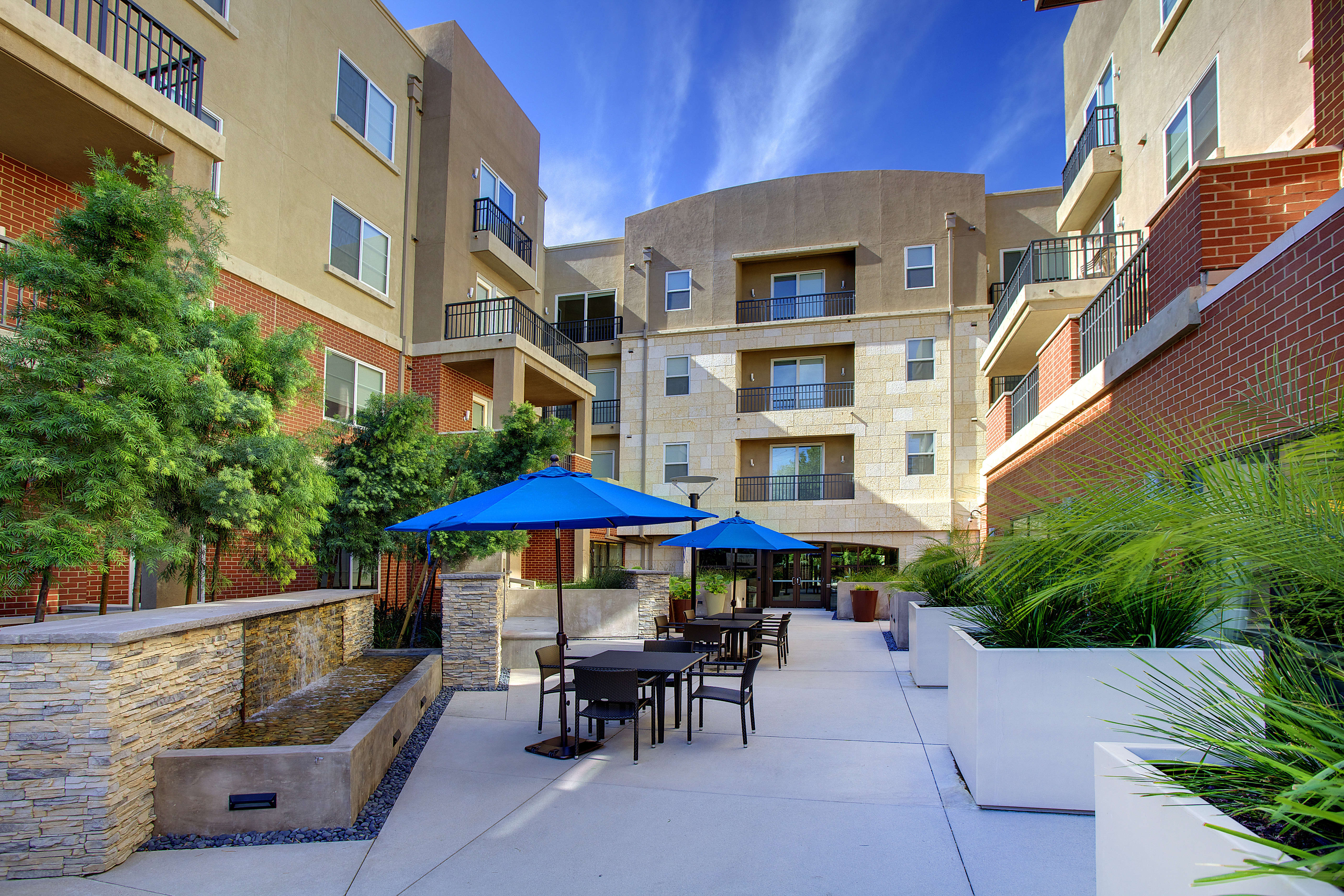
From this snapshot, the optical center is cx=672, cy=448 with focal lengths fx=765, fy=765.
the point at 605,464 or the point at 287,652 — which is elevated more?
the point at 605,464

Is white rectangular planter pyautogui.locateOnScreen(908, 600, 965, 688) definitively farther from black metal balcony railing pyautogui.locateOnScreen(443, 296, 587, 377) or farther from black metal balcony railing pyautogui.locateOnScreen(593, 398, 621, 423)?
black metal balcony railing pyautogui.locateOnScreen(593, 398, 621, 423)

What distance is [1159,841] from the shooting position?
246cm

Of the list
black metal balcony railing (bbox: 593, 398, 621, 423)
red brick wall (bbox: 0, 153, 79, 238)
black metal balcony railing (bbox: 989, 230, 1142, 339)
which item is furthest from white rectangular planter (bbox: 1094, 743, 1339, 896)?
black metal balcony railing (bbox: 593, 398, 621, 423)

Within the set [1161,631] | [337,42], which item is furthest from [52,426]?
[337,42]

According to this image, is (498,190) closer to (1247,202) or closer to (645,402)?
(645,402)

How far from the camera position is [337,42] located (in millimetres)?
15234

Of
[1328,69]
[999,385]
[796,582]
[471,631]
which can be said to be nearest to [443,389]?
[471,631]

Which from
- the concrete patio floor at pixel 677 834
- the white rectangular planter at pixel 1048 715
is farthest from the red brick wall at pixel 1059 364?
the white rectangular planter at pixel 1048 715

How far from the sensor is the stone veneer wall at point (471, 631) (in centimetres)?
1001

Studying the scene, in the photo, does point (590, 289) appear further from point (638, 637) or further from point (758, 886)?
point (758, 886)

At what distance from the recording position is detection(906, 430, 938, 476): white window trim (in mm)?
23641

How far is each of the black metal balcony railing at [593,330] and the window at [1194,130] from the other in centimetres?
1853

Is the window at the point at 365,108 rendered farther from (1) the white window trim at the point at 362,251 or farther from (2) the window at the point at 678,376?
(2) the window at the point at 678,376

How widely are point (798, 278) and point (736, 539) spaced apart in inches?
636
